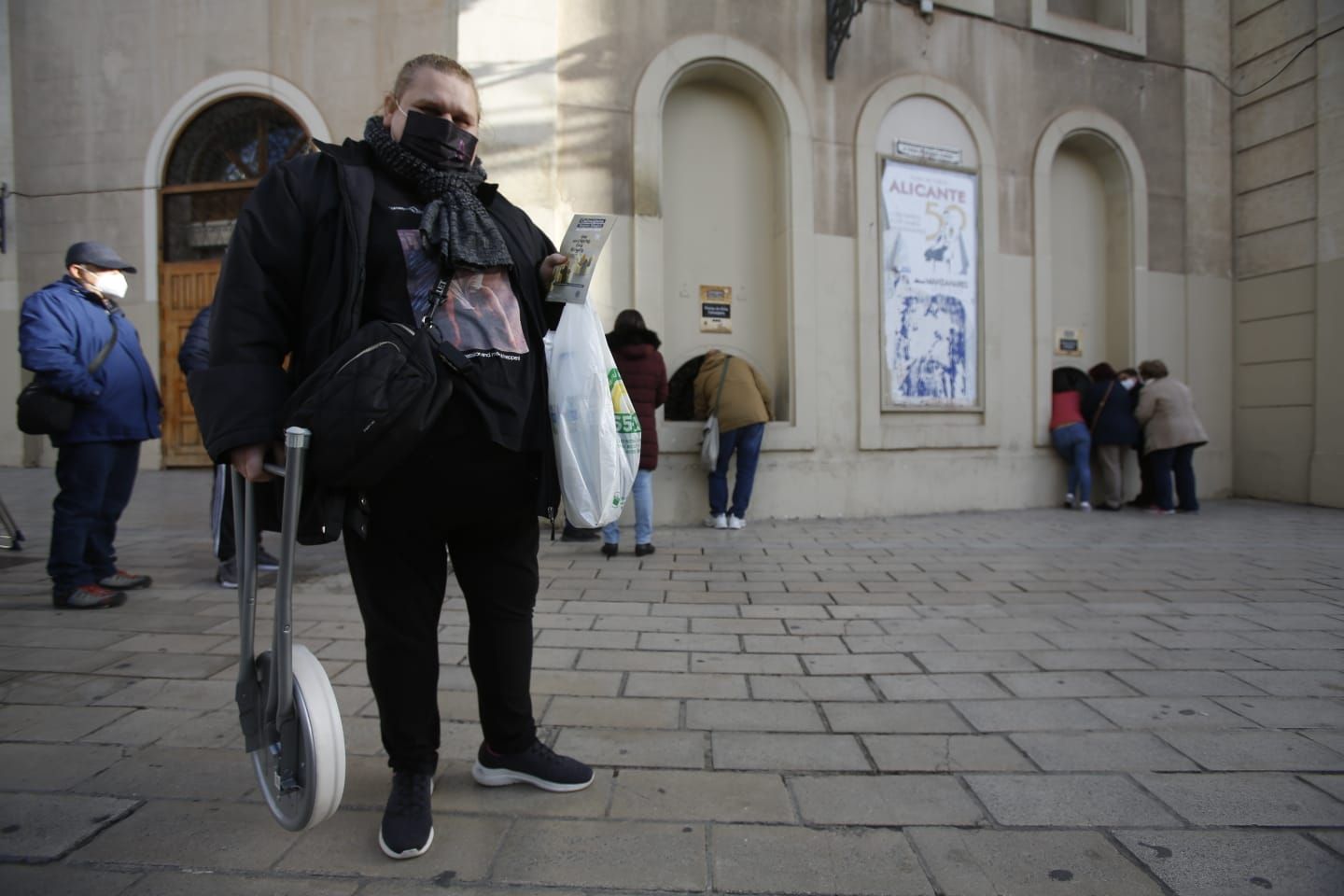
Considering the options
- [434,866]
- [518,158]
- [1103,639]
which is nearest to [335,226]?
[434,866]

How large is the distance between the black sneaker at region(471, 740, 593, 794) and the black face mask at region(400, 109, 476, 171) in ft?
4.97

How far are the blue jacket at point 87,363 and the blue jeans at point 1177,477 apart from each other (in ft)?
29.1

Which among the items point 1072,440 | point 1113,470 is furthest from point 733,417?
point 1113,470

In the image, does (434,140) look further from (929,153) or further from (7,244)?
(7,244)

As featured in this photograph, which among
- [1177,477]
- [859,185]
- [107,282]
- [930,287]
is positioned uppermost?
[859,185]

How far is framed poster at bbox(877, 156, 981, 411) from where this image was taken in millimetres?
7840

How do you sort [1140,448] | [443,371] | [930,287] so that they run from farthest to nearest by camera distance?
[1140,448], [930,287], [443,371]

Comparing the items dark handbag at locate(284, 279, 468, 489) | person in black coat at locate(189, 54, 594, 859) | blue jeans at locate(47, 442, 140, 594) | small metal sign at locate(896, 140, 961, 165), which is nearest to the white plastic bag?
person in black coat at locate(189, 54, 594, 859)

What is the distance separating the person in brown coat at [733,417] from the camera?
22.0ft

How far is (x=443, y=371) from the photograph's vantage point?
1.75 meters

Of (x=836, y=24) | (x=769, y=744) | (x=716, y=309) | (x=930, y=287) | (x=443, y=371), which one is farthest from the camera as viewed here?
(x=930, y=287)

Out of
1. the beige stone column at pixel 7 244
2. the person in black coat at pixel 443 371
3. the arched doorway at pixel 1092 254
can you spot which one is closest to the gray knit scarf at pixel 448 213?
the person in black coat at pixel 443 371

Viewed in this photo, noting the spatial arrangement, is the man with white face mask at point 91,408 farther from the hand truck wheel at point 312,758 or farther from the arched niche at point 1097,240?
the arched niche at point 1097,240

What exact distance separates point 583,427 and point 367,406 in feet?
1.80
